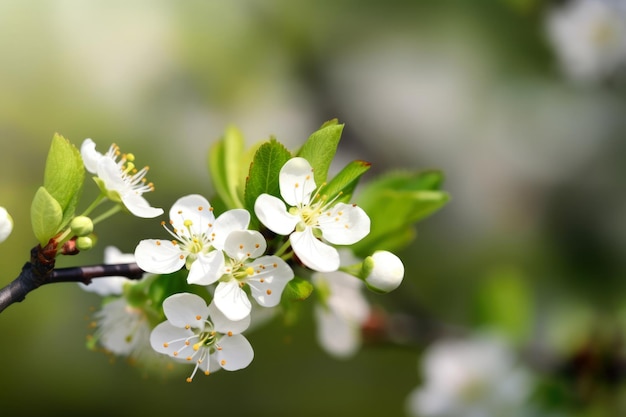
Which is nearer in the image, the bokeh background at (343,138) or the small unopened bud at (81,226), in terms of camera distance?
the small unopened bud at (81,226)

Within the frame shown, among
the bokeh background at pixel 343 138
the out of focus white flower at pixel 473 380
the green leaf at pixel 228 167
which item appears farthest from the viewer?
the bokeh background at pixel 343 138

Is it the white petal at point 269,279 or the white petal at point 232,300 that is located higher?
the white petal at point 269,279

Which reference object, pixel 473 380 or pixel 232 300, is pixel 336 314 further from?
pixel 473 380

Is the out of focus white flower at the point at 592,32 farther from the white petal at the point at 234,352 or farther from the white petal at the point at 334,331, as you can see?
the white petal at the point at 234,352

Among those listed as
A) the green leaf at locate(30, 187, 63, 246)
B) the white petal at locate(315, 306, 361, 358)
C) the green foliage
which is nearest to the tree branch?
the green leaf at locate(30, 187, 63, 246)

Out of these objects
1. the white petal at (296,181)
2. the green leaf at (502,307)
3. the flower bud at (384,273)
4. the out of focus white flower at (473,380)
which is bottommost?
the flower bud at (384,273)

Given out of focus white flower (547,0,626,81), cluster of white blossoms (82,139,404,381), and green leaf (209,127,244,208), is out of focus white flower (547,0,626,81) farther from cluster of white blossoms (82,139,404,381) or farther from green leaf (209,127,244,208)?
cluster of white blossoms (82,139,404,381)

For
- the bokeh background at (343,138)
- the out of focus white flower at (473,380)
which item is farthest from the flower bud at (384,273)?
the bokeh background at (343,138)

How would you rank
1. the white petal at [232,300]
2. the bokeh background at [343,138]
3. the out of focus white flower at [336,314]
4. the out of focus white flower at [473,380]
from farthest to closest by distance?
the bokeh background at [343,138]
the out of focus white flower at [473,380]
the out of focus white flower at [336,314]
the white petal at [232,300]
